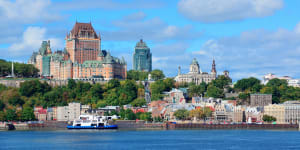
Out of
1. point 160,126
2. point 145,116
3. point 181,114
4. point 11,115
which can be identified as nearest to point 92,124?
point 160,126

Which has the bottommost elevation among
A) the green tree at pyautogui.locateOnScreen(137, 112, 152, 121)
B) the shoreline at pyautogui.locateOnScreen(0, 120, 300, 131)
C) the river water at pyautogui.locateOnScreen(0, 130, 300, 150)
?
the river water at pyautogui.locateOnScreen(0, 130, 300, 150)

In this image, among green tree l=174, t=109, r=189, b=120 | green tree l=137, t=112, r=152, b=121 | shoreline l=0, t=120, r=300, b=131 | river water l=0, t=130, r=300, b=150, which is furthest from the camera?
green tree l=174, t=109, r=189, b=120

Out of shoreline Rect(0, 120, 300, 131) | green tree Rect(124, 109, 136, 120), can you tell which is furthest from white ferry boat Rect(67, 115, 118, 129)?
green tree Rect(124, 109, 136, 120)

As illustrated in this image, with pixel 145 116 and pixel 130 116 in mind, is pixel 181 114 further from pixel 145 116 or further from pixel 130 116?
pixel 130 116

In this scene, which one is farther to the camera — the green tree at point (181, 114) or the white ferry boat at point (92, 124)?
the green tree at point (181, 114)

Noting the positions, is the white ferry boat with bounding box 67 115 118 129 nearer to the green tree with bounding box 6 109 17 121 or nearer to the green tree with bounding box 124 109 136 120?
the green tree with bounding box 124 109 136 120

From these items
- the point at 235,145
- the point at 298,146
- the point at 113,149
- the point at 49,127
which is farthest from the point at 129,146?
the point at 49,127

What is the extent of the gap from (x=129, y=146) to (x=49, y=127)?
6728 centimetres

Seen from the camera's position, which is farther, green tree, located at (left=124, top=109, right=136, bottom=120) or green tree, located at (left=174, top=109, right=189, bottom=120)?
green tree, located at (left=174, top=109, right=189, bottom=120)

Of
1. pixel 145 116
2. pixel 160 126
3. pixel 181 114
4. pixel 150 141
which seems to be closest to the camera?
pixel 150 141

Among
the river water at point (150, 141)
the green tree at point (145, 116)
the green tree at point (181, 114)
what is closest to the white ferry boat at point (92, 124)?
the green tree at point (145, 116)

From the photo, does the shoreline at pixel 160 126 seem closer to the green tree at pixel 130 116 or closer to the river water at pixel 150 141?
the green tree at pixel 130 116

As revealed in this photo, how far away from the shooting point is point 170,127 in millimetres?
186750

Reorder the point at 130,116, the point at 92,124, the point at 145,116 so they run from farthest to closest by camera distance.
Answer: the point at 145,116, the point at 130,116, the point at 92,124
